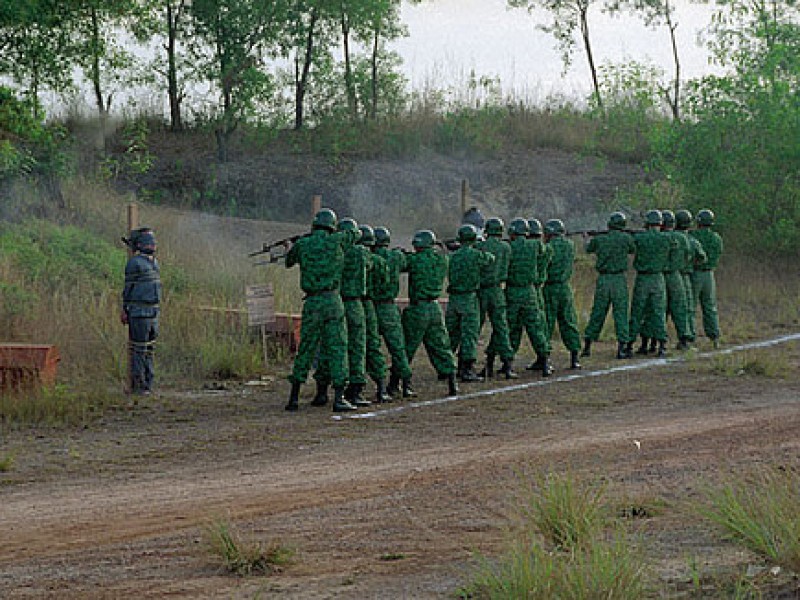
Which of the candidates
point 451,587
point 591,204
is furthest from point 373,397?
point 591,204

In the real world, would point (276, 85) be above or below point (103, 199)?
above

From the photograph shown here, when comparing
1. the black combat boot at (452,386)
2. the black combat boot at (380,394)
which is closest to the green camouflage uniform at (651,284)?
the black combat boot at (452,386)

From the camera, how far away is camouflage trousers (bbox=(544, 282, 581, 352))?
16438 mm

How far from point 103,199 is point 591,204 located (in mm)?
14051

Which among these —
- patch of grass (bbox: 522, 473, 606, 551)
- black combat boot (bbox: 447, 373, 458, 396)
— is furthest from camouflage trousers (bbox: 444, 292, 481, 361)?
patch of grass (bbox: 522, 473, 606, 551)

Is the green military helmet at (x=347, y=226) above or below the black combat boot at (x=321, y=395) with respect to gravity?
above

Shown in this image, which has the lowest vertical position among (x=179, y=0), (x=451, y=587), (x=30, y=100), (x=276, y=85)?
(x=451, y=587)

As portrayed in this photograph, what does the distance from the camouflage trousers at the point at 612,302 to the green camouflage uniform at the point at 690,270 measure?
149cm

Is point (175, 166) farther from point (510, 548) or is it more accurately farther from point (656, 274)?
point (510, 548)

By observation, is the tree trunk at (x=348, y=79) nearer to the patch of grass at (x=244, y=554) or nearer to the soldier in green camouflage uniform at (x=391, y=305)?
the soldier in green camouflage uniform at (x=391, y=305)

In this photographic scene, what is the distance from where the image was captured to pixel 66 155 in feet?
76.4

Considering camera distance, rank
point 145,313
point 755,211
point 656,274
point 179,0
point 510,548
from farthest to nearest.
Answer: point 179,0 < point 755,211 < point 656,274 < point 145,313 < point 510,548

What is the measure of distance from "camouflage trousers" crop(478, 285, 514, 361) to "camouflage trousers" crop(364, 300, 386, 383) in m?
2.46

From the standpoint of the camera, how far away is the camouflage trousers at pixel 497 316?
50.8 feet
